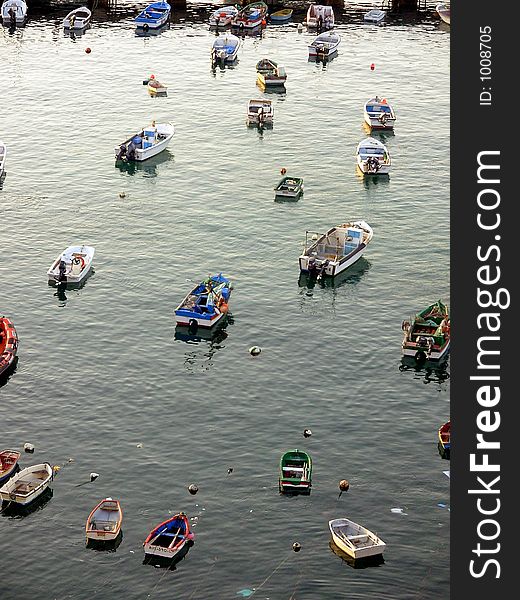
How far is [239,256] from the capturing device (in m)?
123

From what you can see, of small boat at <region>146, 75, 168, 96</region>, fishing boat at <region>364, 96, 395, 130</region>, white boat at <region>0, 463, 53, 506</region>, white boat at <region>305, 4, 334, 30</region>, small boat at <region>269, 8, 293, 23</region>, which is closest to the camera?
white boat at <region>0, 463, 53, 506</region>

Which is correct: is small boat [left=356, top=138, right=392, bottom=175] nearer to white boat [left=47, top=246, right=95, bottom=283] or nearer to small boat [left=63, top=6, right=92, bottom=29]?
white boat [left=47, top=246, right=95, bottom=283]

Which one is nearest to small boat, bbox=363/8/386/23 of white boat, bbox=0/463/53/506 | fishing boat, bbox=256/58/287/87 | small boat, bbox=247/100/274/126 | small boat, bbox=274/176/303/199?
fishing boat, bbox=256/58/287/87

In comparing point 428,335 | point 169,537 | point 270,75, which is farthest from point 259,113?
point 169,537

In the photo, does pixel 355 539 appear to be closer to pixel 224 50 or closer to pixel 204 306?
pixel 204 306

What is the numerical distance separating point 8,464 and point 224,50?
102 m

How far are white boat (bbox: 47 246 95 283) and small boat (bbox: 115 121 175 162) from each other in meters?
26.8

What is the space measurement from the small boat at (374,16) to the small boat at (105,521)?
127 m

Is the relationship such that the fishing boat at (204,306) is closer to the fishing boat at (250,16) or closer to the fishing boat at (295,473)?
the fishing boat at (295,473)

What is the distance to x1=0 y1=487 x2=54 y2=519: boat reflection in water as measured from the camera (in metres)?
84.1

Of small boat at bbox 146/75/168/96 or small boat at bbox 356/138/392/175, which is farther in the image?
small boat at bbox 146/75/168/96

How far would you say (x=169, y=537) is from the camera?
7956 cm

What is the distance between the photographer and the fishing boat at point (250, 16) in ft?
625

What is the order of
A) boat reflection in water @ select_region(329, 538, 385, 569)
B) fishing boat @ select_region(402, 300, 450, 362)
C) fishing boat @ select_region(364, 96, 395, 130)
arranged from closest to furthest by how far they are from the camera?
1. boat reflection in water @ select_region(329, 538, 385, 569)
2. fishing boat @ select_region(402, 300, 450, 362)
3. fishing boat @ select_region(364, 96, 395, 130)
